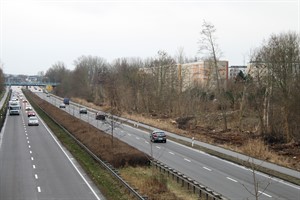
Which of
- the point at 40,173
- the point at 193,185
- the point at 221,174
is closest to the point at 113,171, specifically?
the point at 40,173

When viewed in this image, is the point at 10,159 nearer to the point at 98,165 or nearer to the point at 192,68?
the point at 98,165

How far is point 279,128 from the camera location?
43.6 m

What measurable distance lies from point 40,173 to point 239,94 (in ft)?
136

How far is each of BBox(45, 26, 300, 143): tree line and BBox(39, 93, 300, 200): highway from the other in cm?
809

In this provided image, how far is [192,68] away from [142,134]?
88.9 metres

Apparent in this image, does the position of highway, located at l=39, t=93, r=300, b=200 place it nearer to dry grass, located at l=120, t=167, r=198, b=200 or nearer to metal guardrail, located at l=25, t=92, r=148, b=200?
dry grass, located at l=120, t=167, r=198, b=200

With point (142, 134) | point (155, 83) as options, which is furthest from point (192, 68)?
point (142, 134)

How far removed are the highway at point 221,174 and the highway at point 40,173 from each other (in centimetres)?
543

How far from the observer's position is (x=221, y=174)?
88.3 ft

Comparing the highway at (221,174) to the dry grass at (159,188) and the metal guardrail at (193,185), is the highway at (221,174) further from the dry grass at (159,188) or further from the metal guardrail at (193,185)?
the dry grass at (159,188)

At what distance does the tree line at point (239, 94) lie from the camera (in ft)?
137

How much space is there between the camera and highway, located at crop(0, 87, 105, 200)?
21359 mm

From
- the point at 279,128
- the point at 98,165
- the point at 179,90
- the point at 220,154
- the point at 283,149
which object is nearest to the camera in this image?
the point at 98,165

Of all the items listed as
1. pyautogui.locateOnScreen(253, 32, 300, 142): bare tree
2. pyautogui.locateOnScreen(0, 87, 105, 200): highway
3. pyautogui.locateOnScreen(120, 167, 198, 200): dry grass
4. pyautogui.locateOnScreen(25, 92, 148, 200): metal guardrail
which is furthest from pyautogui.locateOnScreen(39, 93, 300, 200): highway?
pyautogui.locateOnScreen(253, 32, 300, 142): bare tree
